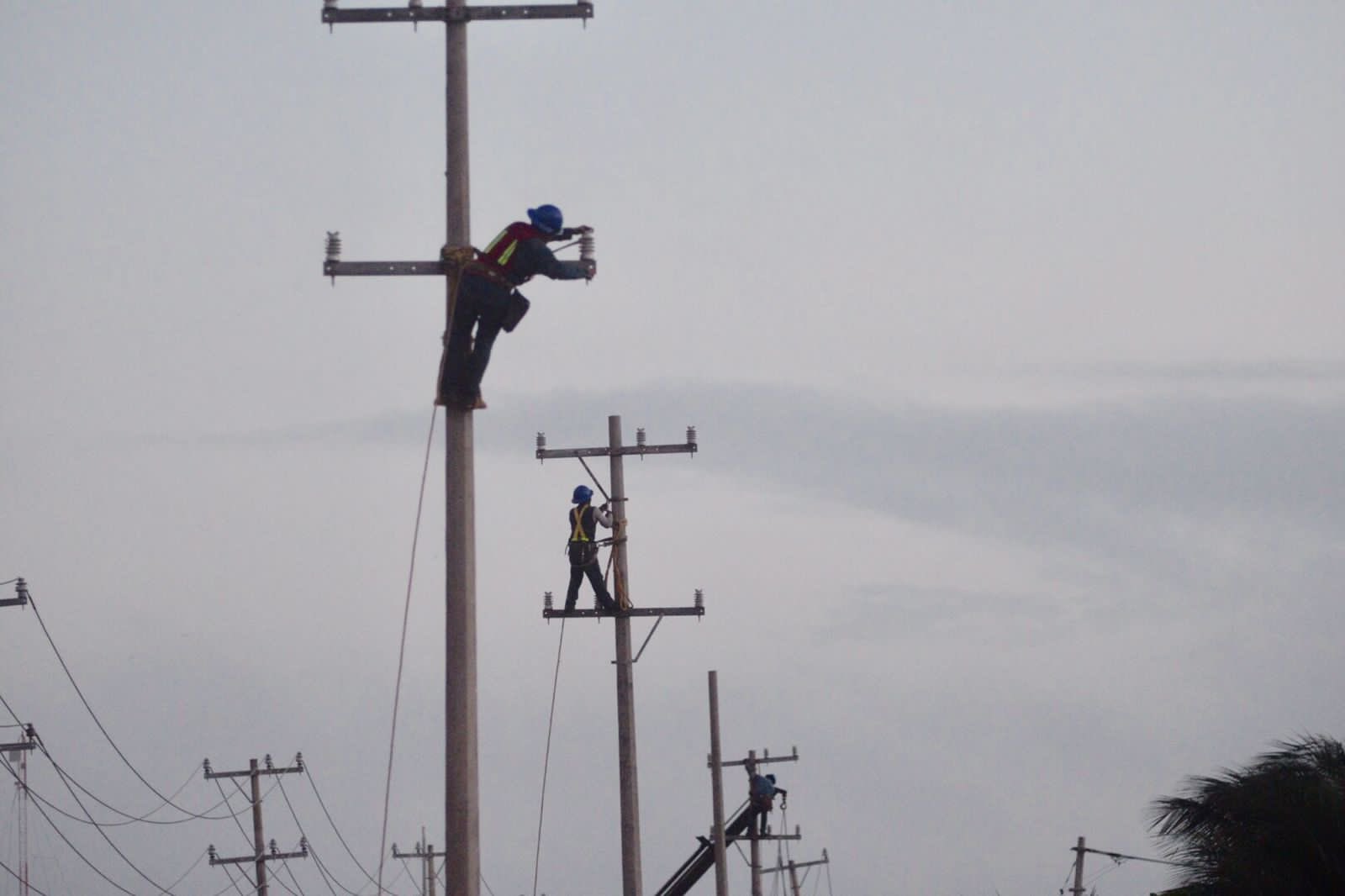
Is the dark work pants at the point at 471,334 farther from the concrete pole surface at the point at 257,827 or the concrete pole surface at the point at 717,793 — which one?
the concrete pole surface at the point at 257,827

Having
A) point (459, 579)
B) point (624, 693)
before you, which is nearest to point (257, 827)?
point (624, 693)

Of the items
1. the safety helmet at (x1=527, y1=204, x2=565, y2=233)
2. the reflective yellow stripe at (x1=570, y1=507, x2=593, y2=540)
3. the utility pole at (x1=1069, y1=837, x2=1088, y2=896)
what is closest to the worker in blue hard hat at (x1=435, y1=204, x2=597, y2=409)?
the safety helmet at (x1=527, y1=204, x2=565, y2=233)

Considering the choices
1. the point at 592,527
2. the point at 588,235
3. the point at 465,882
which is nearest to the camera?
the point at 465,882

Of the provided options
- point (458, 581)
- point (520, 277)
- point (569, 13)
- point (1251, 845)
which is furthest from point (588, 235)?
point (1251, 845)

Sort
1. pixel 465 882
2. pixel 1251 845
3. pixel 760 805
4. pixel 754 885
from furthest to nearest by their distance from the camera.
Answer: pixel 754 885, pixel 760 805, pixel 1251 845, pixel 465 882

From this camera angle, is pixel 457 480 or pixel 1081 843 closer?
pixel 457 480

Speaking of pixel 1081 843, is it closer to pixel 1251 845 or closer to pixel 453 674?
pixel 1251 845

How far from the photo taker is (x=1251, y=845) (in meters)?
16.1

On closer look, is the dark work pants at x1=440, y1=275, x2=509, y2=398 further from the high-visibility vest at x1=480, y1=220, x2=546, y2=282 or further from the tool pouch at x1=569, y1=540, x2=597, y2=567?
the tool pouch at x1=569, y1=540, x2=597, y2=567

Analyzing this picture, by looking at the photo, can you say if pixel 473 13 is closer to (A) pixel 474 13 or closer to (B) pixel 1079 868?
(A) pixel 474 13

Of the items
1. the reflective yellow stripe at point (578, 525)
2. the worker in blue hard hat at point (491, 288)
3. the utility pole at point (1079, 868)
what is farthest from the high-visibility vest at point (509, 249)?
the utility pole at point (1079, 868)

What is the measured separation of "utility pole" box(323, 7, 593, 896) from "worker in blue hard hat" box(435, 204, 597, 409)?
92mm

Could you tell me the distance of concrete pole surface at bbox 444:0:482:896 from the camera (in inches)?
429

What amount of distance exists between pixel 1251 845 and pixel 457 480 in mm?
8459
